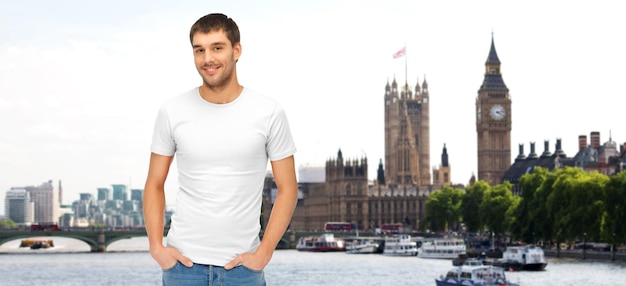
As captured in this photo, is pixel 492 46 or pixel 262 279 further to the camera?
pixel 492 46

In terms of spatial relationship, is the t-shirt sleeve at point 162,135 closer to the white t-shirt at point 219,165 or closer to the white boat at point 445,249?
the white t-shirt at point 219,165

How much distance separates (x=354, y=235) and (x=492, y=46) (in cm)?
5041

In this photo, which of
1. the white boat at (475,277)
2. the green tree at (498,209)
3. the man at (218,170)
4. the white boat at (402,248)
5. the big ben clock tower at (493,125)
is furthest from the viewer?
the big ben clock tower at (493,125)

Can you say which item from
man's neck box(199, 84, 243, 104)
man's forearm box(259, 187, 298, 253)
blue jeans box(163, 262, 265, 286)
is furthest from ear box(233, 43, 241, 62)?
blue jeans box(163, 262, 265, 286)

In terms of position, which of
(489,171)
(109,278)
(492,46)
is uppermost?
(492,46)

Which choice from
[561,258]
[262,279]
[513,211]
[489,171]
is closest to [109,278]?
[561,258]

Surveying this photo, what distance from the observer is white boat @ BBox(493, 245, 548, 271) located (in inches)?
3014

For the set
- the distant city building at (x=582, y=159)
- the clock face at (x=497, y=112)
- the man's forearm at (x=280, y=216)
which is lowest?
the man's forearm at (x=280, y=216)

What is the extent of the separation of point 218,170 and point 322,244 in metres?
128

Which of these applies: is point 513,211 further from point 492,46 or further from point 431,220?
point 492,46

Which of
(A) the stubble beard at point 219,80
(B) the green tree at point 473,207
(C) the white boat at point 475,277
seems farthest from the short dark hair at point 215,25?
(B) the green tree at point 473,207

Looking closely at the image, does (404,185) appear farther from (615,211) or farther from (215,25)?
(215,25)

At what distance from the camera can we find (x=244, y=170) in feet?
19.0

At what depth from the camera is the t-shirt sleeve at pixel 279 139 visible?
5.79 metres
